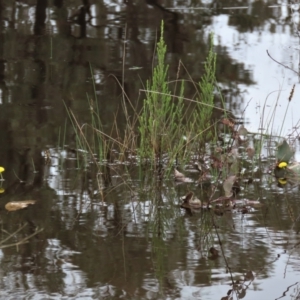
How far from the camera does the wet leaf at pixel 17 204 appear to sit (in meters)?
4.16

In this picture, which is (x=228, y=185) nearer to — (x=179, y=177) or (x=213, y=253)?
(x=179, y=177)

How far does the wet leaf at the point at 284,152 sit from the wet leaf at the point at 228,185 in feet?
2.20

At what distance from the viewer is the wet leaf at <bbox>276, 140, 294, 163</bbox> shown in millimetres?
4914

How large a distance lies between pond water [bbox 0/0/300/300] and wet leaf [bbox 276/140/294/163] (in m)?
0.11

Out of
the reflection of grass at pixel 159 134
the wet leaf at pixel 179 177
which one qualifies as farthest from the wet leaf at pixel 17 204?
the wet leaf at pixel 179 177

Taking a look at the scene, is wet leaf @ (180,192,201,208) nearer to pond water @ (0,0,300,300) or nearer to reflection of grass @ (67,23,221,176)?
pond water @ (0,0,300,300)

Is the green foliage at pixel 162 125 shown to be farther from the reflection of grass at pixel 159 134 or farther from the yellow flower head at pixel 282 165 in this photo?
the yellow flower head at pixel 282 165

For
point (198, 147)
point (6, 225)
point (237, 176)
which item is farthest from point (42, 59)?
point (6, 225)

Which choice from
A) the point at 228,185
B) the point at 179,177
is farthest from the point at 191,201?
the point at 179,177

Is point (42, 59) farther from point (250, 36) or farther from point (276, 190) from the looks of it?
point (276, 190)

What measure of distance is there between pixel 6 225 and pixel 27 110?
2240 millimetres

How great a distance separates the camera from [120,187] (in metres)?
4.61

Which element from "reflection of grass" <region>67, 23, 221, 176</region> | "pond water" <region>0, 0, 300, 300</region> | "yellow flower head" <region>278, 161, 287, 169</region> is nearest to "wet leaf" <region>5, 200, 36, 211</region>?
"pond water" <region>0, 0, 300, 300</region>

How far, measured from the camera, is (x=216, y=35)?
8.41m
